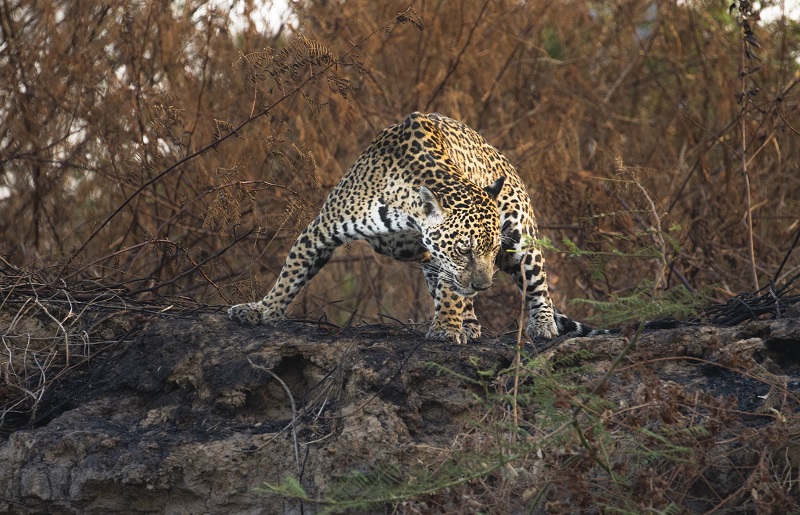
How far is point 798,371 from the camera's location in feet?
18.2

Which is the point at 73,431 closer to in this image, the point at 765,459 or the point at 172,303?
the point at 172,303

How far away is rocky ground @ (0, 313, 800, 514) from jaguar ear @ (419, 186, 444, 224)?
80 cm

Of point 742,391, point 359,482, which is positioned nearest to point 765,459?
point 742,391

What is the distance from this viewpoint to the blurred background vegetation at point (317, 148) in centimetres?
870

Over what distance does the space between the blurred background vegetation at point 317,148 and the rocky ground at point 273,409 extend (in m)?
1.47

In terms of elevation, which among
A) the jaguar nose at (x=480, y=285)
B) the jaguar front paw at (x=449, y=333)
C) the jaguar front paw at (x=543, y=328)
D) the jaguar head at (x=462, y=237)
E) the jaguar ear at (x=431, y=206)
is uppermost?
the jaguar ear at (x=431, y=206)

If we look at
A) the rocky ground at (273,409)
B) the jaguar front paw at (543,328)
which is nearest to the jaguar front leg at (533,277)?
the jaguar front paw at (543,328)

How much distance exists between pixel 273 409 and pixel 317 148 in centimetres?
455

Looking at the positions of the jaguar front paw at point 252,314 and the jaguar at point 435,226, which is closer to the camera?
the jaguar at point 435,226

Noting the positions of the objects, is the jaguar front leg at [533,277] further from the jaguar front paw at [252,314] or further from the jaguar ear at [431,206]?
the jaguar front paw at [252,314]

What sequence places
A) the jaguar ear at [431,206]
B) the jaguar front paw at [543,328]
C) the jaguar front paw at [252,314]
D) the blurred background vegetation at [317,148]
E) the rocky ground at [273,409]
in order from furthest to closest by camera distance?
the blurred background vegetation at [317,148]
the jaguar front paw at [543,328]
the jaguar front paw at [252,314]
the jaguar ear at [431,206]
the rocky ground at [273,409]

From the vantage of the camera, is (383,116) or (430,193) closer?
(430,193)

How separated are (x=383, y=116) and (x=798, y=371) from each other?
6.27 metres

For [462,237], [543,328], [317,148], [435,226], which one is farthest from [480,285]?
[317,148]
